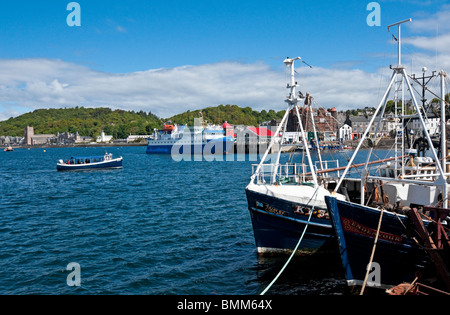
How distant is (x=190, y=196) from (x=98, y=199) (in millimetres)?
8671

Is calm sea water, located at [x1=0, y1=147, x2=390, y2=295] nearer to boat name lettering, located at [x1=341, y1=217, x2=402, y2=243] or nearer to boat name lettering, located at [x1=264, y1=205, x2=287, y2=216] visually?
boat name lettering, located at [x1=264, y1=205, x2=287, y2=216]

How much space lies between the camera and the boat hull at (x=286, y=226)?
17.6 meters

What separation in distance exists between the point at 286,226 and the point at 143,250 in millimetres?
7767

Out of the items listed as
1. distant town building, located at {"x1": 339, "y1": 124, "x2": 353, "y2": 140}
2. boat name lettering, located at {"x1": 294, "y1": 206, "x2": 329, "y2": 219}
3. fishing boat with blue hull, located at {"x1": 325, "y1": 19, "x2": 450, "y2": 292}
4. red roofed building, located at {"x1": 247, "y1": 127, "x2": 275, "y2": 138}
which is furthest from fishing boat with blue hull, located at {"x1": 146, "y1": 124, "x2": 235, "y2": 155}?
fishing boat with blue hull, located at {"x1": 325, "y1": 19, "x2": 450, "y2": 292}

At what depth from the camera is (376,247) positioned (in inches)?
558

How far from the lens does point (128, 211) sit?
3148 cm

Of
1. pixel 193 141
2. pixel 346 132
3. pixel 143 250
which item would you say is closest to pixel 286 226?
pixel 143 250

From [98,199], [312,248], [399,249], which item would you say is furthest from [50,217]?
[399,249]

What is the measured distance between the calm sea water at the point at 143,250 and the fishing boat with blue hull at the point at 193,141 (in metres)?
86.5

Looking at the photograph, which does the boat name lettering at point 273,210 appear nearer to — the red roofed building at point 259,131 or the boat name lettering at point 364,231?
the boat name lettering at point 364,231

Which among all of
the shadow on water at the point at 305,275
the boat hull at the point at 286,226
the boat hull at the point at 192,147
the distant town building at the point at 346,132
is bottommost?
the shadow on water at the point at 305,275

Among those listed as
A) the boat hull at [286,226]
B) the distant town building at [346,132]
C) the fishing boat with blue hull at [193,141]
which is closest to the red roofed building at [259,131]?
the fishing boat with blue hull at [193,141]

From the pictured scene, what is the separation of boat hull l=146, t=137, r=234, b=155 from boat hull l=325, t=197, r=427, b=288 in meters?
109
